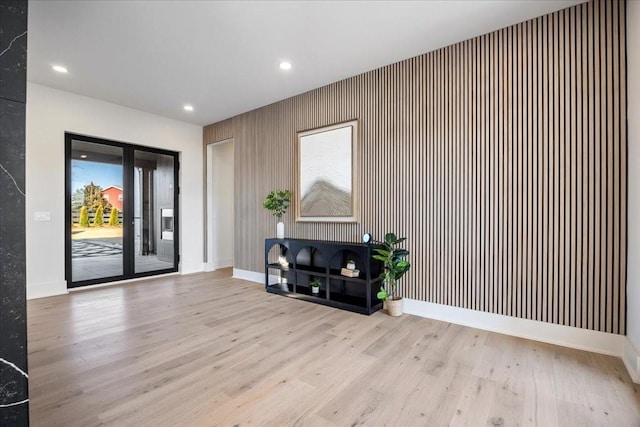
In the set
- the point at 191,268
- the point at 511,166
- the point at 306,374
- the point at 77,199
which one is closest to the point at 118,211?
the point at 77,199

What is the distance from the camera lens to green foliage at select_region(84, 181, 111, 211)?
15.7 ft

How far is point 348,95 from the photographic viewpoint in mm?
3988

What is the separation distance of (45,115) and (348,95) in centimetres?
433

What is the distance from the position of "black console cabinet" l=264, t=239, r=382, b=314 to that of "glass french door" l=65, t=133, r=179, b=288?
2.47m

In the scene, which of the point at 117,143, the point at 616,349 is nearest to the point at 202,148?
the point at 117,143

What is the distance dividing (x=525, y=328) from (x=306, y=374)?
2101 millimetres

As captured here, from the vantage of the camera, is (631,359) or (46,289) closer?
(631,359)

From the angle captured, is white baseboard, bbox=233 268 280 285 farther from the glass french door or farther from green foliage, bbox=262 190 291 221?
the glass french door

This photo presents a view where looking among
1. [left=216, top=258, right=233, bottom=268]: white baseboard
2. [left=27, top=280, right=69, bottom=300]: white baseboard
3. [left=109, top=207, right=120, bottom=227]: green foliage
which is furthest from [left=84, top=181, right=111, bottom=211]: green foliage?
[left=216, top=258, right=233, bottom=268]: white baseboard

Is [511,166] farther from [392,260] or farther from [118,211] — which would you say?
[118,211]

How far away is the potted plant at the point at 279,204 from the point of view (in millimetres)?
4473

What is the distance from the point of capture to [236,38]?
304cm

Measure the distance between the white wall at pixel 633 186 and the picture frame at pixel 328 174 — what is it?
2476 mm

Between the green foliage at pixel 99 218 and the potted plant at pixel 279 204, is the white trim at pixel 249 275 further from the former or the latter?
the green foliage at pixel 99 218
